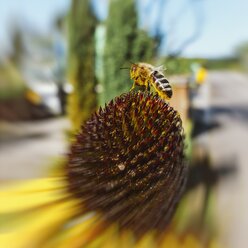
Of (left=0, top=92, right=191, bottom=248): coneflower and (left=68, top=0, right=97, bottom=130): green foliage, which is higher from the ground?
(left=68, top=0, right=97, bottom=130): green foliage

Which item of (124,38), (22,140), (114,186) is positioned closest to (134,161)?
(114,186)

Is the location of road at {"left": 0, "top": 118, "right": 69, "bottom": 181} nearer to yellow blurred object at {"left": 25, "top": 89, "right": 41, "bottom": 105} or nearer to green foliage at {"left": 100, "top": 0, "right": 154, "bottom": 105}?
yellow blurred object at {"left": 25, "top": 89, "right": 41, "bottom": 105}

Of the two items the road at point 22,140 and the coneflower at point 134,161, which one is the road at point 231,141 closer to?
the coneflower at point 134,161

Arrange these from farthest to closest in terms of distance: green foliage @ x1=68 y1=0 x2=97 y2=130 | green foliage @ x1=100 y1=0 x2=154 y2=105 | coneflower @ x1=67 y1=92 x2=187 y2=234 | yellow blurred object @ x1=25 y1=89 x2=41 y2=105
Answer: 1. yellow blurred object @ x1=25 y1=89 x2=41 y2=105
2. green foliage @ x1=68 y1=0 x2=97 y2=130
3. green foliage @ x1=100 y1=0 x2=154 y2=105
4. coneflower @ x1=67 y1=92 x2=187 y2=234

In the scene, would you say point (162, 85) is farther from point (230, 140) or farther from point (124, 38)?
point (230, 140)

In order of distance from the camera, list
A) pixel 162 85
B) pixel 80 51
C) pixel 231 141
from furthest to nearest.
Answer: pixel 80 51 → pixel 231 141 → pixel 162 85

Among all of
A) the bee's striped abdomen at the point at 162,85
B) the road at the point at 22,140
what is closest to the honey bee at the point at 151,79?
the bee's striped abdomen at the point at 162,85

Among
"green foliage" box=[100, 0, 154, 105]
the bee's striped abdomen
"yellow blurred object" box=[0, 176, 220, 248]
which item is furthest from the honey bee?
"green foliage" box=[100, 0, 154, 105]
